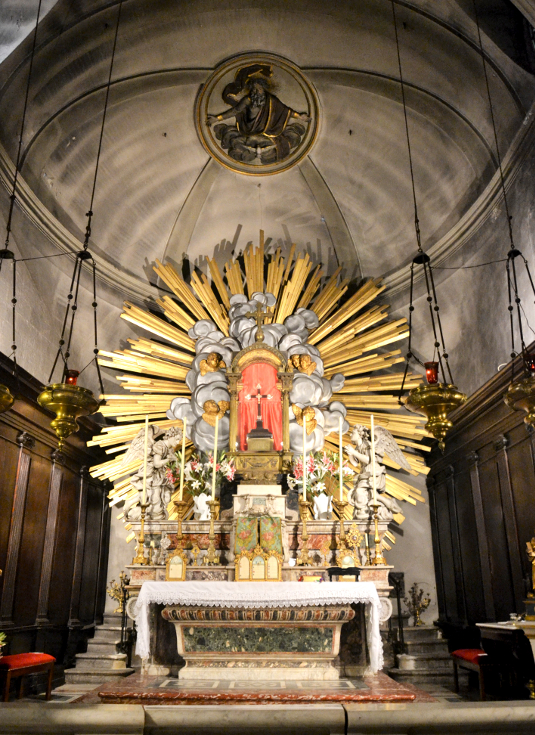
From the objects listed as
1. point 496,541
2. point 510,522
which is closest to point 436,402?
point 510,522

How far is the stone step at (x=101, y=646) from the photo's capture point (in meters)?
8.98

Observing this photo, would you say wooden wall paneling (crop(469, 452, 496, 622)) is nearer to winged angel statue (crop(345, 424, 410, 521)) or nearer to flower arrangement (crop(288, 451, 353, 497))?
winged angel statue (crop(345, 424, 410, 521))

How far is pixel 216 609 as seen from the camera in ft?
18.3

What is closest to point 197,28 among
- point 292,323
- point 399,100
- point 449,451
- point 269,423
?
point 399,100

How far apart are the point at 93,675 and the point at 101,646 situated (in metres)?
0.80

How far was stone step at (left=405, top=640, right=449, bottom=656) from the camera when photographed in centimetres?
860

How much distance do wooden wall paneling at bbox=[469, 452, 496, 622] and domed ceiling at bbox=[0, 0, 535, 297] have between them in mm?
3281


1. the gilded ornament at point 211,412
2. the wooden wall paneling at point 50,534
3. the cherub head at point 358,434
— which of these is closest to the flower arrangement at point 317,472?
the cherub head at point 358,434

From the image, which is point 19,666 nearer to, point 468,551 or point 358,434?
point 358,434

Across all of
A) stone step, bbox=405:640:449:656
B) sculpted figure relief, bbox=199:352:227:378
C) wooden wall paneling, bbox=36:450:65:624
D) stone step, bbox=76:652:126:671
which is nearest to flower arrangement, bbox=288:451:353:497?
sculpted figure relief, bbox=199:352:227:378

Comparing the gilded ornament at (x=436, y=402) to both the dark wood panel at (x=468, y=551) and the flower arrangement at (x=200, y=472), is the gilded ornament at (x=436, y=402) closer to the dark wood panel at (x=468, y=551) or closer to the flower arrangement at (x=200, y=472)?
the flower arrangement at (x=200, y=472)

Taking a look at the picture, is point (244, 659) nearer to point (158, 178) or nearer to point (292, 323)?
point (292, 323)

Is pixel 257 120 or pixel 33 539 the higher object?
pixel 257 120

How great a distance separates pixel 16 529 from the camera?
7457mm
